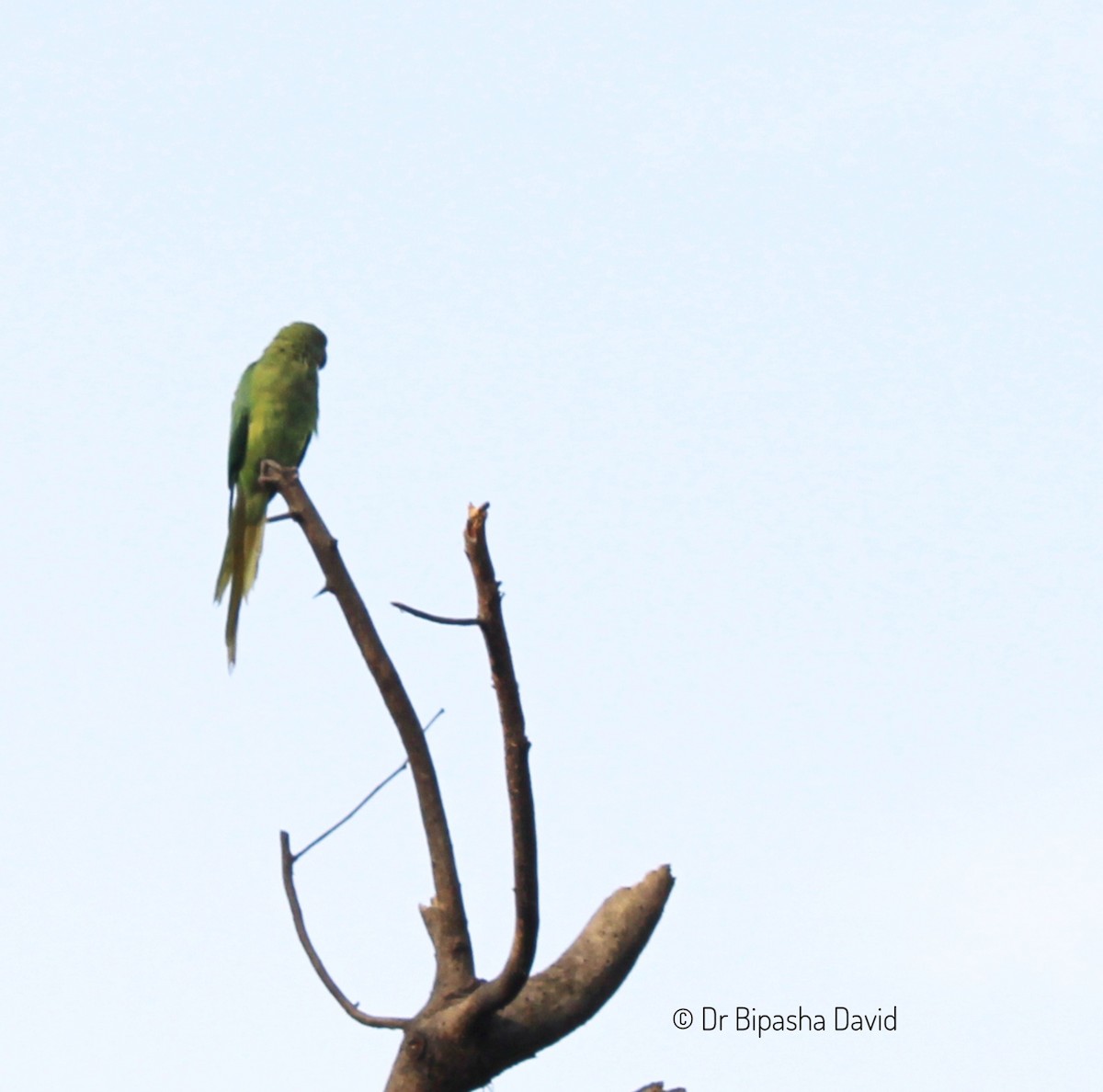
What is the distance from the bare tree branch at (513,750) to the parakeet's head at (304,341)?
526 centimetres

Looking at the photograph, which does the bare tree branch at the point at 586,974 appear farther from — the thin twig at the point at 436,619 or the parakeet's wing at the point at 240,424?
the parakeet's wing at the point at 240,424

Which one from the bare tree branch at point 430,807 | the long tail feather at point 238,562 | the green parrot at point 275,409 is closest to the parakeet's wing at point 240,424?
the green parrot at point 275,409

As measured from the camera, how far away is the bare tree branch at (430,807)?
3.74 meters

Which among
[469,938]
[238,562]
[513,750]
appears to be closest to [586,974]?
[469,938]

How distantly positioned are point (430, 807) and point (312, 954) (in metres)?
0.50

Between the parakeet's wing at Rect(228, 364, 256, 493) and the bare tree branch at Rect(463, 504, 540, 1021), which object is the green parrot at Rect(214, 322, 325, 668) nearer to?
the parakeet's wing at Rect(228, 364, 256, 493)

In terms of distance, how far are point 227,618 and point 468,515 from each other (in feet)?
10.6

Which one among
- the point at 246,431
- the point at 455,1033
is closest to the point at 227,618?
the point at 246,431

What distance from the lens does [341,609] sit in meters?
3.89

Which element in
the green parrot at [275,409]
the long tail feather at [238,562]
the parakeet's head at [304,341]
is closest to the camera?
the long tail feather at [238,562]

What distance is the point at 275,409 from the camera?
793 centimetres

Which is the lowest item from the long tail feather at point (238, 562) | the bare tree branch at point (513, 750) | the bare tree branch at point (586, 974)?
the bare tree branch at point (586, 974)

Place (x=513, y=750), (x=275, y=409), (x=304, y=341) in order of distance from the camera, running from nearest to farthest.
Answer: (x=513, y=750)
(x=275, y=409)
(x=304, y=341)

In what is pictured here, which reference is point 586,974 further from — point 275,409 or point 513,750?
point 275,409
